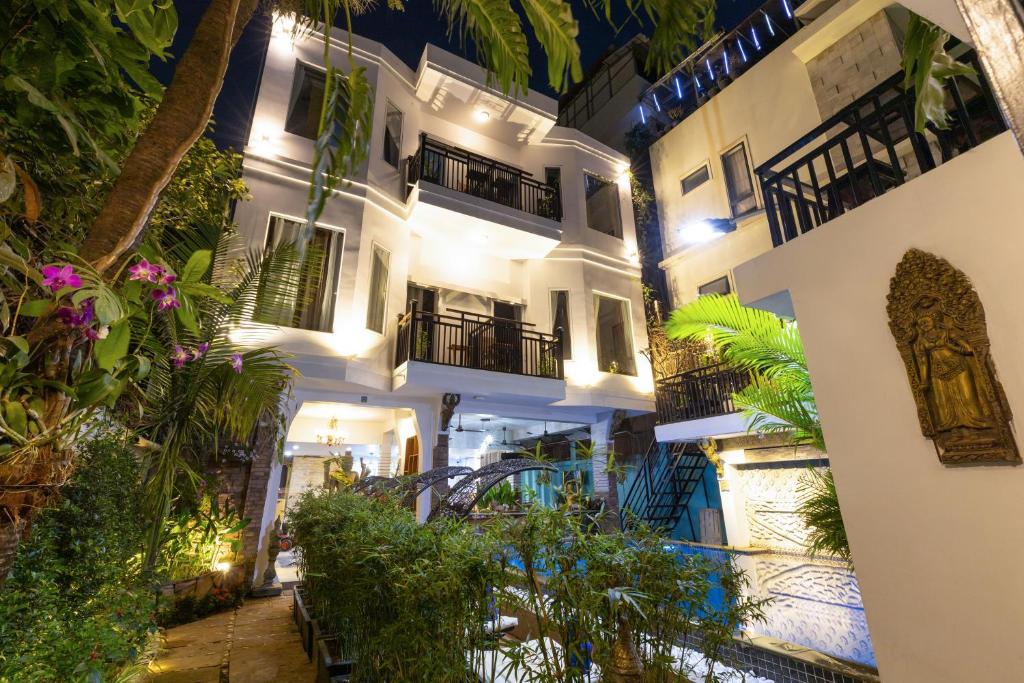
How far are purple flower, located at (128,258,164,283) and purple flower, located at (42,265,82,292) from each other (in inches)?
8.4

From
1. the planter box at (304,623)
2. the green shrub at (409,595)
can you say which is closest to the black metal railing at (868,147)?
the green shrub at (409,595)

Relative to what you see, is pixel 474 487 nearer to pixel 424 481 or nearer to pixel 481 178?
pixel 424 481

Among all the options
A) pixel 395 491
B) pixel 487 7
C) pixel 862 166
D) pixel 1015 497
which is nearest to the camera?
pixel 487 7

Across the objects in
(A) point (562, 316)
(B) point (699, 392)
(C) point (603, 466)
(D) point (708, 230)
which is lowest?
(C) point (603, 466)

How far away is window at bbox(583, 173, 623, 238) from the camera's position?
1213 centimetres

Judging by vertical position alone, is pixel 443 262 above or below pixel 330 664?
above

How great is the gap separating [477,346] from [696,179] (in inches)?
263

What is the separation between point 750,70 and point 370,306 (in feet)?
29.9

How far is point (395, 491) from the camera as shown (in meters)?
5.69

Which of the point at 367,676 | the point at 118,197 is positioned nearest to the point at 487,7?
the point at 118,197

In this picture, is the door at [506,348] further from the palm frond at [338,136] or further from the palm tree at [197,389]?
the palm frond at [338,136]

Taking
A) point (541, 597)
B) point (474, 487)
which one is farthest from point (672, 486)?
point (541, 597)

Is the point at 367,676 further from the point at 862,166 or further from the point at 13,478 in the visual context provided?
the point at 862,166

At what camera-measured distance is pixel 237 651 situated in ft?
15.5
